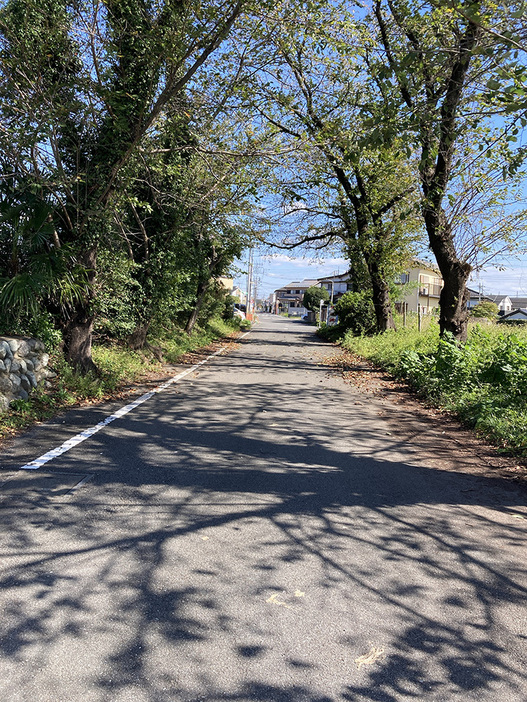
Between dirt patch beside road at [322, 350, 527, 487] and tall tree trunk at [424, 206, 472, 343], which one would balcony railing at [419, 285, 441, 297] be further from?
dirt patch beside road at [322, 350, 527, 487]

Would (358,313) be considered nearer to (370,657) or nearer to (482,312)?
(482,312)

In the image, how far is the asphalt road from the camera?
252cm

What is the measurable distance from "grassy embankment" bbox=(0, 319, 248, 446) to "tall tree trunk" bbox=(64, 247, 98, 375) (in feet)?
0.84

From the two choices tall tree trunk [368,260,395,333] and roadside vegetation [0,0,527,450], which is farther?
tall tree trunk [368,260,395,333]

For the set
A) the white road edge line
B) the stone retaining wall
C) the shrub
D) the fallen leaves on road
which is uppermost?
the shrub

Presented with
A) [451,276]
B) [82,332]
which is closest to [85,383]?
[82,332]

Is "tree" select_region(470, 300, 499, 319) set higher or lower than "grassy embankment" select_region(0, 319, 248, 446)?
higher

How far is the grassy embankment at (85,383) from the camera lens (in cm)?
701

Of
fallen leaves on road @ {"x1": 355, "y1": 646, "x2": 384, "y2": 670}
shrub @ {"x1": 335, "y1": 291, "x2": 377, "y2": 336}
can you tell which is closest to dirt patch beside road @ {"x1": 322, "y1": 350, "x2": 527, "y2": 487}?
fallen leaves on road @ {"x1": 355, "y1": 646, "x2": 384, "y2": 670}

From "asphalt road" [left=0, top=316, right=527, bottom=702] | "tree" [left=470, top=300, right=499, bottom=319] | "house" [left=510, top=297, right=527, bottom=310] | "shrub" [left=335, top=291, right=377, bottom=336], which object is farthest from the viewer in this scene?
"house" [left=510, top=297, right=527, bottom=310]

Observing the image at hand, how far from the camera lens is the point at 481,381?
9445 millimetres

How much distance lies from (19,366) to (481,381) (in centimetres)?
749

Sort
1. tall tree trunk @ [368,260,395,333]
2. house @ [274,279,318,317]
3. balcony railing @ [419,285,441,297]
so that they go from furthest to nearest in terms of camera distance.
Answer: house @ [274,279,318,317] < balcony railing @ [419,285,441,297] < tall tree trunk @ [368,260,395,333]

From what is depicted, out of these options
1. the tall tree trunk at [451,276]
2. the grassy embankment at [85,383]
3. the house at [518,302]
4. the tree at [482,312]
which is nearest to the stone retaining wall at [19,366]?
the grassy embankment at [85,383]
